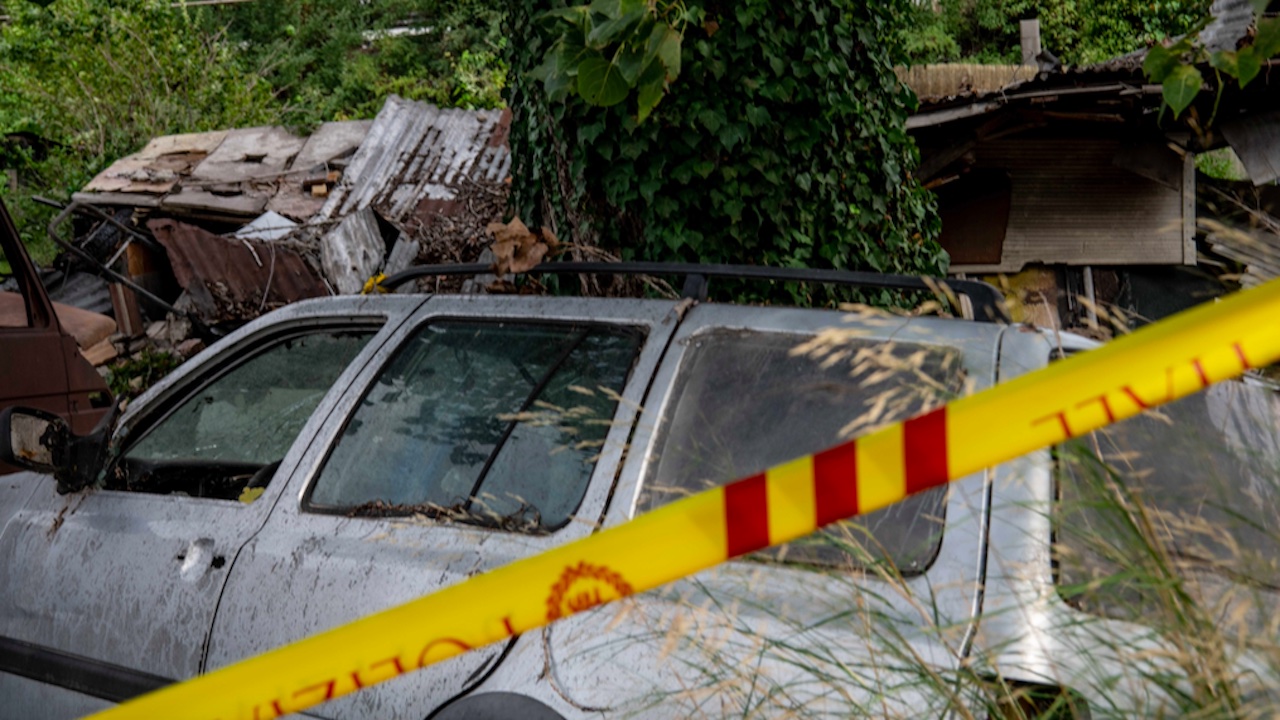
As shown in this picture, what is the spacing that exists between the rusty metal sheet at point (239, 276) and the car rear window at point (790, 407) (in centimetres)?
719

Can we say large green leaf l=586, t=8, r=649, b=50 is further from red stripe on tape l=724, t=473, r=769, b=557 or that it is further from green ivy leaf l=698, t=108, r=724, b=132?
red stripe on tape l=724, t=473, r=769, b=557

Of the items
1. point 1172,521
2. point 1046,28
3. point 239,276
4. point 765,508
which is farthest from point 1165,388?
point 1046,28

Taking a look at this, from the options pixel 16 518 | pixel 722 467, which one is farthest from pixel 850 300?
pixel 16 518

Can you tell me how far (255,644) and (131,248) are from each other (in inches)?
338

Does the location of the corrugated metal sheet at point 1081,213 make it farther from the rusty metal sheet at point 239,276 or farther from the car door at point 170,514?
the car door at point 170,514

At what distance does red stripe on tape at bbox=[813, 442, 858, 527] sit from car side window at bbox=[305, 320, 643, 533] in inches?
45.8

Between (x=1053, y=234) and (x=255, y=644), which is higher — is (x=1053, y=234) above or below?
below

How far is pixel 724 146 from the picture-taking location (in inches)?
157

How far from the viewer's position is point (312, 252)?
9586 mm

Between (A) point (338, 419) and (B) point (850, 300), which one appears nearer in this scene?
(A) point (338, 419)

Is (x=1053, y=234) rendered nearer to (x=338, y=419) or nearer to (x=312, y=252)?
(x=312, y=252)

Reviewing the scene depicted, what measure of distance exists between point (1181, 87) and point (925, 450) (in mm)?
2251

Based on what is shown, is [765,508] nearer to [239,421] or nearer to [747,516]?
[747,516]

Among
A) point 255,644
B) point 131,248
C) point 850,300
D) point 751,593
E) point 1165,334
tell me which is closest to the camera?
point 1165,334
